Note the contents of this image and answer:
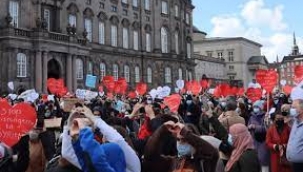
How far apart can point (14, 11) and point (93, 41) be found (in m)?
10.3

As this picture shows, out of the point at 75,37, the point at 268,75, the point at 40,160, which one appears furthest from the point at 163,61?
the point at 40,160

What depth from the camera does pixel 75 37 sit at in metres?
43.0

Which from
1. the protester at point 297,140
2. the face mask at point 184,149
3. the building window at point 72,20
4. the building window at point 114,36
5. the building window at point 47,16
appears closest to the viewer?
the face mask at point 184,149

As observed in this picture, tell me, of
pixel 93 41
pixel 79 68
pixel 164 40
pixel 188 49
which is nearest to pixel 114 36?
pixel 93 41

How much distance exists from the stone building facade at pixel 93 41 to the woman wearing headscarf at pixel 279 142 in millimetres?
30921

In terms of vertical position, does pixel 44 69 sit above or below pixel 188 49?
below

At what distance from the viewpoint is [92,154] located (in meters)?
4.23

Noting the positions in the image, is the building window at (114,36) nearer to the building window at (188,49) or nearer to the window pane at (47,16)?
the window pane at (47,16)

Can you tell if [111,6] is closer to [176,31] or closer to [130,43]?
[130,43]

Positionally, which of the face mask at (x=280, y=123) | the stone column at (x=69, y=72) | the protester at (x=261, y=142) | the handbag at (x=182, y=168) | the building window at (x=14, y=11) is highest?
the building window at (x=14, y=11)

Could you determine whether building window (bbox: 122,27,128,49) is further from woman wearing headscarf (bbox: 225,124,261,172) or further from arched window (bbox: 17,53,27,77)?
woman wearing headscarf (bbox: 225,124,261,172)

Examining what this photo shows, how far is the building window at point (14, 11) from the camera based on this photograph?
135ft

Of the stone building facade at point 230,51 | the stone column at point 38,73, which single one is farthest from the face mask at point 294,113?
the stone building facade at point 230,51

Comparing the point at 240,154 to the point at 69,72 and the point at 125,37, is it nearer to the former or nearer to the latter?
the point at 69,72
